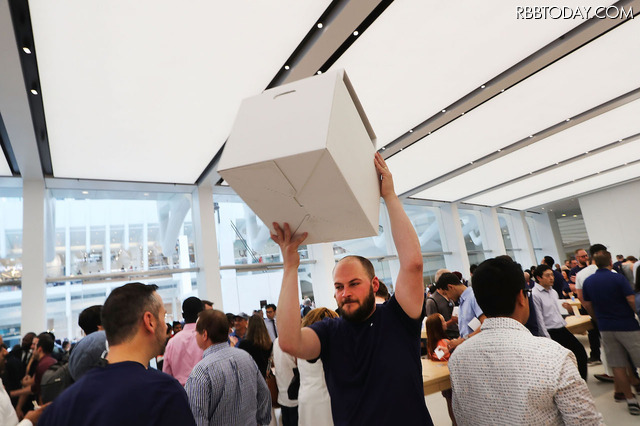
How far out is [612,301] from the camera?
3.84m

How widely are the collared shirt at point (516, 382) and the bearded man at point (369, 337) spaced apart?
24 cm

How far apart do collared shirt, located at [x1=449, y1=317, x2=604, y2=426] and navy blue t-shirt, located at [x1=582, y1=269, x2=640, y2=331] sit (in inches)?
132

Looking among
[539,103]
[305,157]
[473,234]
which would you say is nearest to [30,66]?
[305,157]

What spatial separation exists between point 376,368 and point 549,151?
11188 millimetres

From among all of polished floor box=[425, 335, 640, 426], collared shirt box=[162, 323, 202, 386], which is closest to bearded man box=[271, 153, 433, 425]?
collared shirt box=[162, 323, 202, 386]

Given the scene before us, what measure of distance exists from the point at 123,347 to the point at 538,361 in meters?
1.44

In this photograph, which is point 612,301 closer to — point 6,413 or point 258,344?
point 258,344

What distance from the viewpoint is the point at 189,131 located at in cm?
646

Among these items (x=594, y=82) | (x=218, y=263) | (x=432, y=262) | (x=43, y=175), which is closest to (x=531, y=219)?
(x=432, y=262)

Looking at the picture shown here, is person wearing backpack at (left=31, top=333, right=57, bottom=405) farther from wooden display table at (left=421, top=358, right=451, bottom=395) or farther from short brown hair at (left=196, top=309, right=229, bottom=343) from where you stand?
wooden display table at (left=421, top=358, right=451, bottom=395)

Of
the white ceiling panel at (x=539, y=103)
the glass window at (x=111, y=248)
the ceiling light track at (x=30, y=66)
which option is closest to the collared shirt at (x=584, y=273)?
the white ceiling panel at (x=539, y=103)

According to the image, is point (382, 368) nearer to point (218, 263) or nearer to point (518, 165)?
point (218, 263)

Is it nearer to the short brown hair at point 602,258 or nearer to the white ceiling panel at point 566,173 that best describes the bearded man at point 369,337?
the short brown hair at point 602,258

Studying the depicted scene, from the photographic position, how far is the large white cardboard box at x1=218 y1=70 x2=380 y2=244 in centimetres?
104
